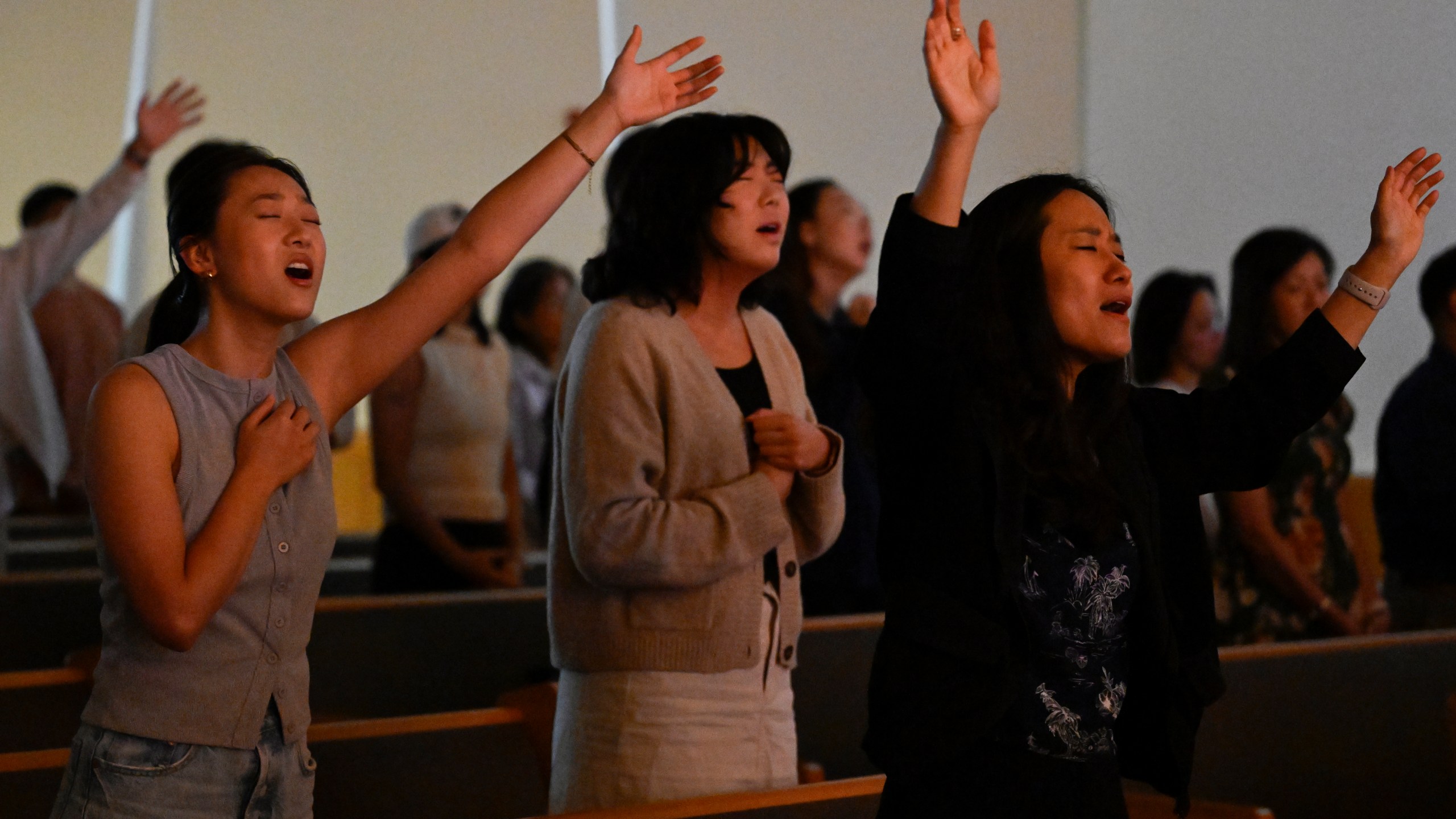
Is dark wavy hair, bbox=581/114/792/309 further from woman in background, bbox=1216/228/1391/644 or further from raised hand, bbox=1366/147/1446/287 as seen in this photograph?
woman in background, bbox=1216/228/1391/644

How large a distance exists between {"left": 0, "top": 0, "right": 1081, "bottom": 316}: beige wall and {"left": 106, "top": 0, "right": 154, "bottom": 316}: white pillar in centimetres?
4

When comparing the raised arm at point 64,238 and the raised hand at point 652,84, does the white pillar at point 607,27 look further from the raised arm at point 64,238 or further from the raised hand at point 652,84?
the raised hand at point 652,84

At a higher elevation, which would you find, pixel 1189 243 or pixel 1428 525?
pixel 1189 243

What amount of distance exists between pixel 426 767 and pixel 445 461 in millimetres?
1412

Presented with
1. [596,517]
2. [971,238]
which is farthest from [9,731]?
[971,238]

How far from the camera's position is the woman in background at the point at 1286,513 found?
9.84 ft

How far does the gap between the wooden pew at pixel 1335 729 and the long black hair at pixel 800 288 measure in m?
0.92

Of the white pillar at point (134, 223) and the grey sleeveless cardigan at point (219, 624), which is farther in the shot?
the white pillar at point (134, 223)

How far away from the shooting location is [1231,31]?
6.28 meters

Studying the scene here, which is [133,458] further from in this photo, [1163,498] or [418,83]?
[418,83]

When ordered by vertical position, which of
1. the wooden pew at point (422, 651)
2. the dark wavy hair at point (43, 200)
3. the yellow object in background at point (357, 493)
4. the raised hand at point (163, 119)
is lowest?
the yellow object in background at point (357, 493)

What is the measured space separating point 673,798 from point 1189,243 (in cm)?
537

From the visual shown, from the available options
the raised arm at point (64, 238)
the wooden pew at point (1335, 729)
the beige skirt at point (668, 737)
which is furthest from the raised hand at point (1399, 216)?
the raised arm at point (64, 238)

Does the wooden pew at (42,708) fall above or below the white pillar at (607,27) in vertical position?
below
